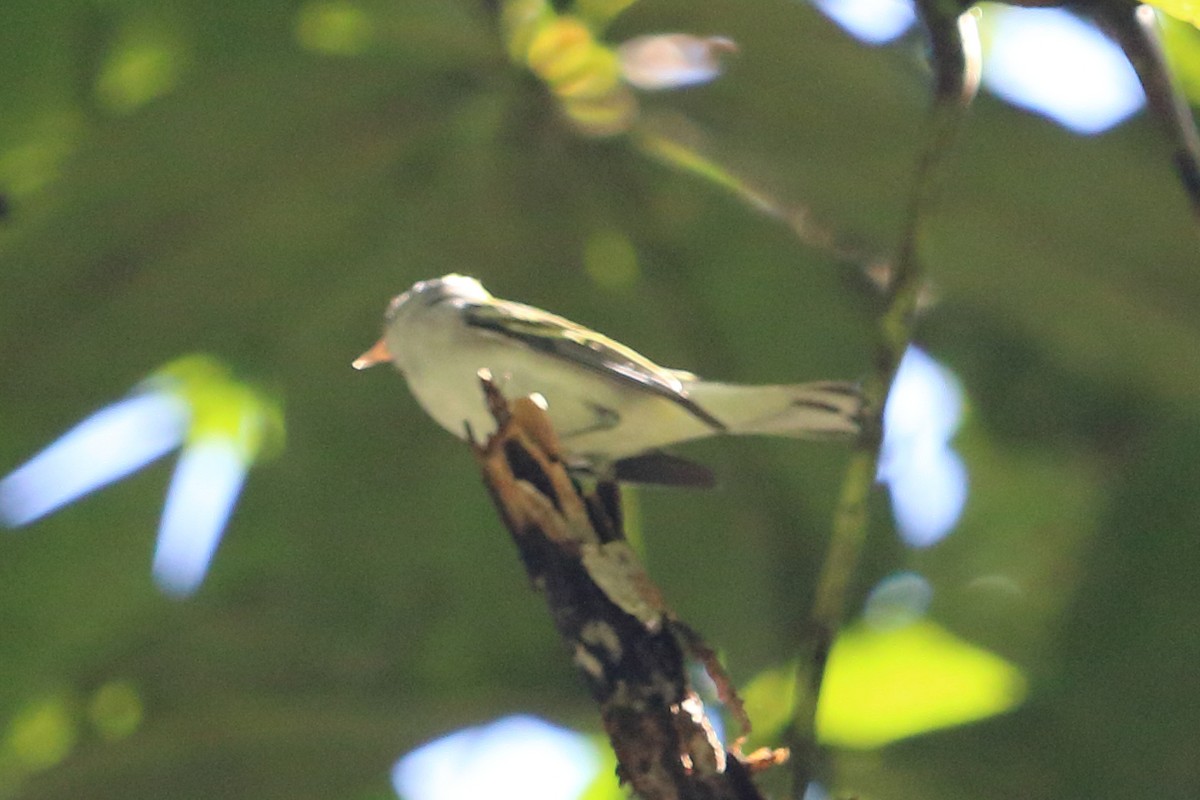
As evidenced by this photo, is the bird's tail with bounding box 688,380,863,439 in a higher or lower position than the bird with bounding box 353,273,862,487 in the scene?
lower

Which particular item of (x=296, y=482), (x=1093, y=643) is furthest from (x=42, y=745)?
(x=1093, y=643)

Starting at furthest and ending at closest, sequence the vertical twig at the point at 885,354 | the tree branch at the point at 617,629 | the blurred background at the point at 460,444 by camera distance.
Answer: the blurred background at the point at 460,444 → the tree branch at the point at 617,629 → the vertical twig at the point at 885,354

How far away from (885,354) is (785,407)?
1267mm

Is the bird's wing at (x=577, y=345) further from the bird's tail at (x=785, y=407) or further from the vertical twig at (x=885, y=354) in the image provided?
the vertical twig at (x=885, y=354)

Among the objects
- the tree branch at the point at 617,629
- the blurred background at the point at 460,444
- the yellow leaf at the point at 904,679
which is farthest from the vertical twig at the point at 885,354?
the yellow leaf at the point at 904,679

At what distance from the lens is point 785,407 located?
10.1 feet

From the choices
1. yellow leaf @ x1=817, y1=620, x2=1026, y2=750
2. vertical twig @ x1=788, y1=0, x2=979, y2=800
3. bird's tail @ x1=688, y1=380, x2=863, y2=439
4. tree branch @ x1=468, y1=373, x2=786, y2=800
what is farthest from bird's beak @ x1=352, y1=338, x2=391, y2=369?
vertical twig @ x1=788, y1=0, x2=979, y2=800

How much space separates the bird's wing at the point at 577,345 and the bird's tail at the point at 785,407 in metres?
0.03

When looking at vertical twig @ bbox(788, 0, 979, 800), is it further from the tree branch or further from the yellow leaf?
the yellow leaf

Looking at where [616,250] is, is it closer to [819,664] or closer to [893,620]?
[893,620]

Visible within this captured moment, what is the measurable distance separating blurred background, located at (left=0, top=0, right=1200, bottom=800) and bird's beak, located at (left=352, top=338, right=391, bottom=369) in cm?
8

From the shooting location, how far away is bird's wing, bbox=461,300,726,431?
10.2ft

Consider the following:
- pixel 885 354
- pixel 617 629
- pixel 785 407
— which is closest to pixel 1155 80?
pixel 885 354

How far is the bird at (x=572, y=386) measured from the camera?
10.3ft
